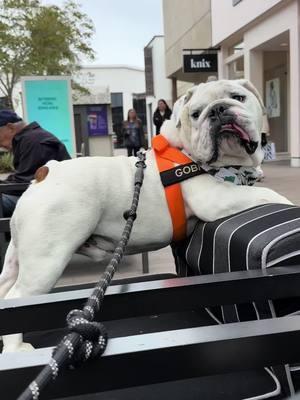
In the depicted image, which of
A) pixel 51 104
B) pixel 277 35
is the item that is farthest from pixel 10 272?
pixel 277 35

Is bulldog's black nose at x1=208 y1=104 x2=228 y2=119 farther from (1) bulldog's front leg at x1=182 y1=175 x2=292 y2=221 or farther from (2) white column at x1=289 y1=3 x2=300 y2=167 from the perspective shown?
(2) white column at x1=289 y1=3 x2=300 y2=167

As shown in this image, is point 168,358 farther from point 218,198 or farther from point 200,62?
point 200,62

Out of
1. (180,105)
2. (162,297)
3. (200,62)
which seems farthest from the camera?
(200,62)

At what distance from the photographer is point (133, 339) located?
1.02 m

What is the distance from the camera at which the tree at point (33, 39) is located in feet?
57.3

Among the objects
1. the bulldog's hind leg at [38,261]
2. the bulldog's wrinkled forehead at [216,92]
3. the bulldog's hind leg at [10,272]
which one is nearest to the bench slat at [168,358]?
the bulldog's hind leg at [38,261]

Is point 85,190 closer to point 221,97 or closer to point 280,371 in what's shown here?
point 221,97

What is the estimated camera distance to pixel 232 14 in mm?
15750

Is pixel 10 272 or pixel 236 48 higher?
pixel 236 48

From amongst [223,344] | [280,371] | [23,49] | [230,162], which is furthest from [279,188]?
[23,49]

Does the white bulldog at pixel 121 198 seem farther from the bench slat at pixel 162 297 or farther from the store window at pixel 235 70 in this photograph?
the store window at pixel 235 70

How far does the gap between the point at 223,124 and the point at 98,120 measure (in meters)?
16.9

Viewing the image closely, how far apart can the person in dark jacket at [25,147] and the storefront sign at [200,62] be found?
13.8 m

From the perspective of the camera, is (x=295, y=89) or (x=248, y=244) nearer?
(x=248, y=244)
